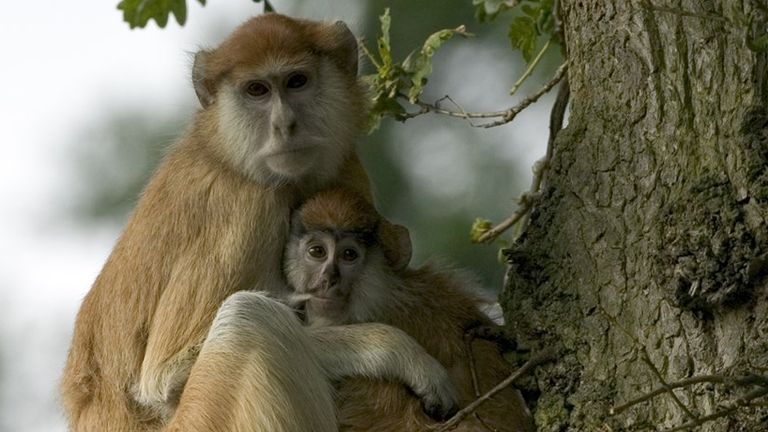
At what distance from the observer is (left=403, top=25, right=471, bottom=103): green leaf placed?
645 centimetres

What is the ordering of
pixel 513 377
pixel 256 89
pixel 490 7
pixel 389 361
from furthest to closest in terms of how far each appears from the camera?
pixel 490 7 → pixel 256 89 → pixel 389 361 → pixel 513 377

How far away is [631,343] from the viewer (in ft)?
15.5

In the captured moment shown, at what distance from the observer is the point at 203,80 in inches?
256

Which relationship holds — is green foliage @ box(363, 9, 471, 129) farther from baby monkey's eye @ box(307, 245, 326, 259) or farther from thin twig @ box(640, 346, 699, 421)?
thin twig @ box(640, 346, 699, 421)

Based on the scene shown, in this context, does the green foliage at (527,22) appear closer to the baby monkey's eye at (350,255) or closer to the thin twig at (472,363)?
the baby monkey's eye at (350,255)

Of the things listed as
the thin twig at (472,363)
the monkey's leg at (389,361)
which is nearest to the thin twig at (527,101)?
the thin twig at (472,363)

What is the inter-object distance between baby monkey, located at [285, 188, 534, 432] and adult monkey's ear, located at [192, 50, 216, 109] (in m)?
0.87

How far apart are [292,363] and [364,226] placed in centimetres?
92

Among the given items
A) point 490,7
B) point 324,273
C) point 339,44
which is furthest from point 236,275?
point 490,7

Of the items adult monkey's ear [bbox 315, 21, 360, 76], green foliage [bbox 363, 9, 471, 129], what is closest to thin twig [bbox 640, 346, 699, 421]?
green foliage [bbox 363, 9, 471, 129]

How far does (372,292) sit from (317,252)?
1.12 ft

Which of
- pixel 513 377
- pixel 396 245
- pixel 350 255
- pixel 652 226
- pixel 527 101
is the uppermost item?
pixel 527 101

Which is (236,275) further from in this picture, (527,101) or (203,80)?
(527,101)

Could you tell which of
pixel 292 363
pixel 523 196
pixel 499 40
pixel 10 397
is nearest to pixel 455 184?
pixel 499 40
